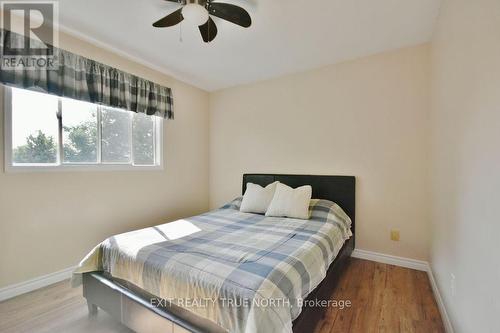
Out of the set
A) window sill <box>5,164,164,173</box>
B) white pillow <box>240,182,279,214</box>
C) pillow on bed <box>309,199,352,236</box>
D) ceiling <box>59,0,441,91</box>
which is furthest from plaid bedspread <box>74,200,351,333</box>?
ceiling <box>59,0,441,91</box>

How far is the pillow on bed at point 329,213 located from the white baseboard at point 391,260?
1.49 feet

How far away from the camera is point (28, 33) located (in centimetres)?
206

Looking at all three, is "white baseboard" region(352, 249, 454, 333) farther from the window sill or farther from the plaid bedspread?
the window sill

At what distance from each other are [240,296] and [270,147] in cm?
258

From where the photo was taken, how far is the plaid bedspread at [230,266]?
112cm

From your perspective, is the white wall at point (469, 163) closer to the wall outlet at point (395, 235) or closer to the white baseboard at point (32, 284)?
the wall outlet at point (395, 235)

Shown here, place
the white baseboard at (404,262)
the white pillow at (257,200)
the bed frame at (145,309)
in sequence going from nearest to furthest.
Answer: the bed frame at (145,309) → the white baseboard at (404,262) → the white pillow at (257,200)

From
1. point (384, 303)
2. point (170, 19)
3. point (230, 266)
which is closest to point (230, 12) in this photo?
point (170, 19)

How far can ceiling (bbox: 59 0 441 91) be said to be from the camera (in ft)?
6.42

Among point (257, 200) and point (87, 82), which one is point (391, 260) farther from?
point (87, 82)

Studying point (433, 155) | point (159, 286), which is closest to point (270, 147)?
point (433, 155)

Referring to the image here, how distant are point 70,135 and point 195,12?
186cm

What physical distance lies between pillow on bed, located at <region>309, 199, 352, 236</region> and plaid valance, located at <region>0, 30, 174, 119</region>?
2.41 m

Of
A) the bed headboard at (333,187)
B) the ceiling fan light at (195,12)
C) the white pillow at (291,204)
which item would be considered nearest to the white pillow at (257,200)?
the white pillow at (291,204)
